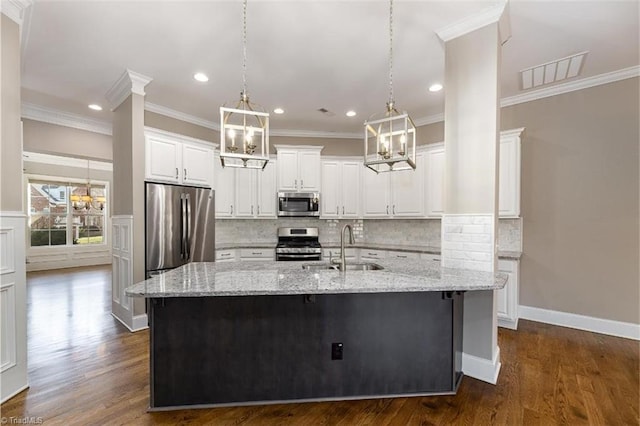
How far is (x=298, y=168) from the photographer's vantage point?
17.4 ft

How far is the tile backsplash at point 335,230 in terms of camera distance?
5.12 meters

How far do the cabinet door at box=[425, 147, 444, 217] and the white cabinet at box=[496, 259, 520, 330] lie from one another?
1.20m

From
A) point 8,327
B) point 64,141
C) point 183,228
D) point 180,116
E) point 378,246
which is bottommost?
point 8,327

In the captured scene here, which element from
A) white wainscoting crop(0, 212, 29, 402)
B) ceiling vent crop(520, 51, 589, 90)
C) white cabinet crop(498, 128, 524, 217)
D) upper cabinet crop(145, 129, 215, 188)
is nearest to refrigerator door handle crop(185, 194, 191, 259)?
upper cabinet crop(145, 129, 215, 188)

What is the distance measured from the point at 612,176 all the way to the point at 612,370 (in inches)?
84.2

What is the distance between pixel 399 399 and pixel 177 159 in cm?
388

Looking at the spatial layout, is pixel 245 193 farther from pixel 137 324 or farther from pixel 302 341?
pixel 302 341

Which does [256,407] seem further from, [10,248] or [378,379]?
[10,248]

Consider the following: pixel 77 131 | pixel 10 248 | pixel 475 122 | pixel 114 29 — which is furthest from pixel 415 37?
pixel 77 131

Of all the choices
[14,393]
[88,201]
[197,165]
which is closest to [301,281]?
[14,393]

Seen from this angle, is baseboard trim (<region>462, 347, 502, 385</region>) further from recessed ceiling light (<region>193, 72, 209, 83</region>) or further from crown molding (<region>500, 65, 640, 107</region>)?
recessed ceiling light (<region>193, 72, 209, 83</region>)

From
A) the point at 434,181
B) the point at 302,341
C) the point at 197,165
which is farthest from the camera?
the point at 434,181

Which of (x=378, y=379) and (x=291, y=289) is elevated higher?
(x=291, y=289)

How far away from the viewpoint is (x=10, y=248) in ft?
7.55
